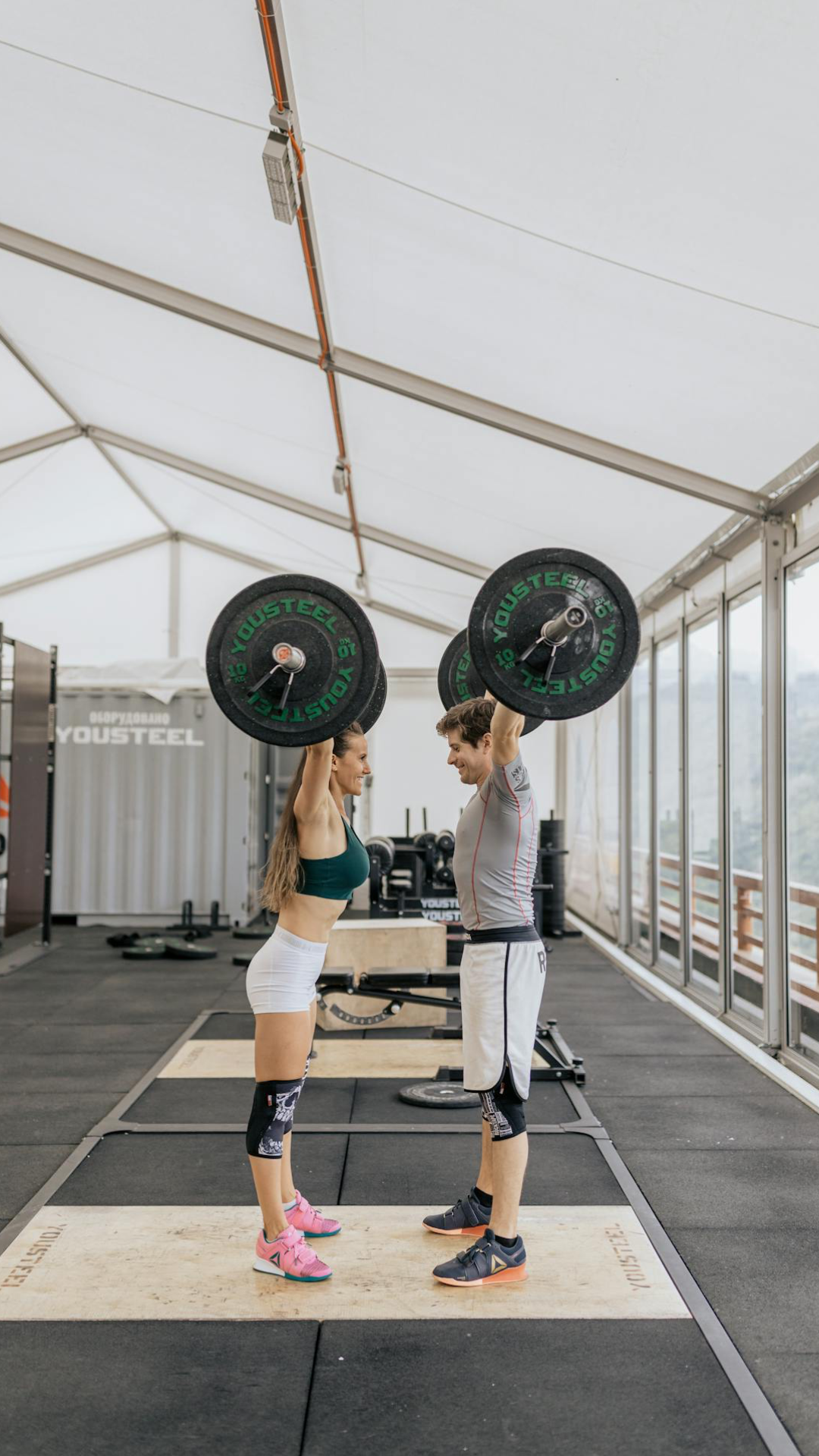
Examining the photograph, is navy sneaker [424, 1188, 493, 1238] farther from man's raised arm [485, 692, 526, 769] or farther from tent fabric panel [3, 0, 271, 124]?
tent fabric panel [3, 0, 271, 124]

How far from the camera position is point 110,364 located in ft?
21.0

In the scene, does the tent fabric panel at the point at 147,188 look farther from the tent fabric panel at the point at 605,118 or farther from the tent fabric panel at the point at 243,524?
the tent fabric panel at the point at 243,524

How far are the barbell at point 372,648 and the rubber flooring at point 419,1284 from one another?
1.16 meters

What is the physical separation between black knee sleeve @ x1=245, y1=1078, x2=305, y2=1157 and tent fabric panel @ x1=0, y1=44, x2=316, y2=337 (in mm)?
2844

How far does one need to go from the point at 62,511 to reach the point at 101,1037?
5.76 metres

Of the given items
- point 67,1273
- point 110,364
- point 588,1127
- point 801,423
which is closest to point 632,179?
point 801,423

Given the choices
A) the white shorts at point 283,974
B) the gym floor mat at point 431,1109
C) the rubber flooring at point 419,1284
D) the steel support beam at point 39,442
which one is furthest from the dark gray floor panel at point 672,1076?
the steel support beam at point 39,442

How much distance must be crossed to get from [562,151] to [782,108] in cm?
64

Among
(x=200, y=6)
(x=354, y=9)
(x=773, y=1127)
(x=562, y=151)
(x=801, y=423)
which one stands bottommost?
(x=773, y=1127)

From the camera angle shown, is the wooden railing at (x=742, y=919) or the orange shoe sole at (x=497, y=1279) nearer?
the orange shoe sole at (x=497, y=1279)

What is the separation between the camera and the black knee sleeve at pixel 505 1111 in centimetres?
229

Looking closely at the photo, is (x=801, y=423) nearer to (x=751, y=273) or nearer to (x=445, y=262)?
(x=751, y=273)

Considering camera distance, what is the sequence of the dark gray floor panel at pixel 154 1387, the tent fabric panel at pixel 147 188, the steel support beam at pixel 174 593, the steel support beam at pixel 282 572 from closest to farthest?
the dark gray floor panel at pixel 154 1387 → the tent fabric panel at pixel 147 188 → the steel support beam at pixel 282 572 → the steel support beam at pixel 174 593

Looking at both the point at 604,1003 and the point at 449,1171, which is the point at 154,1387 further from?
the point at 604,1003
